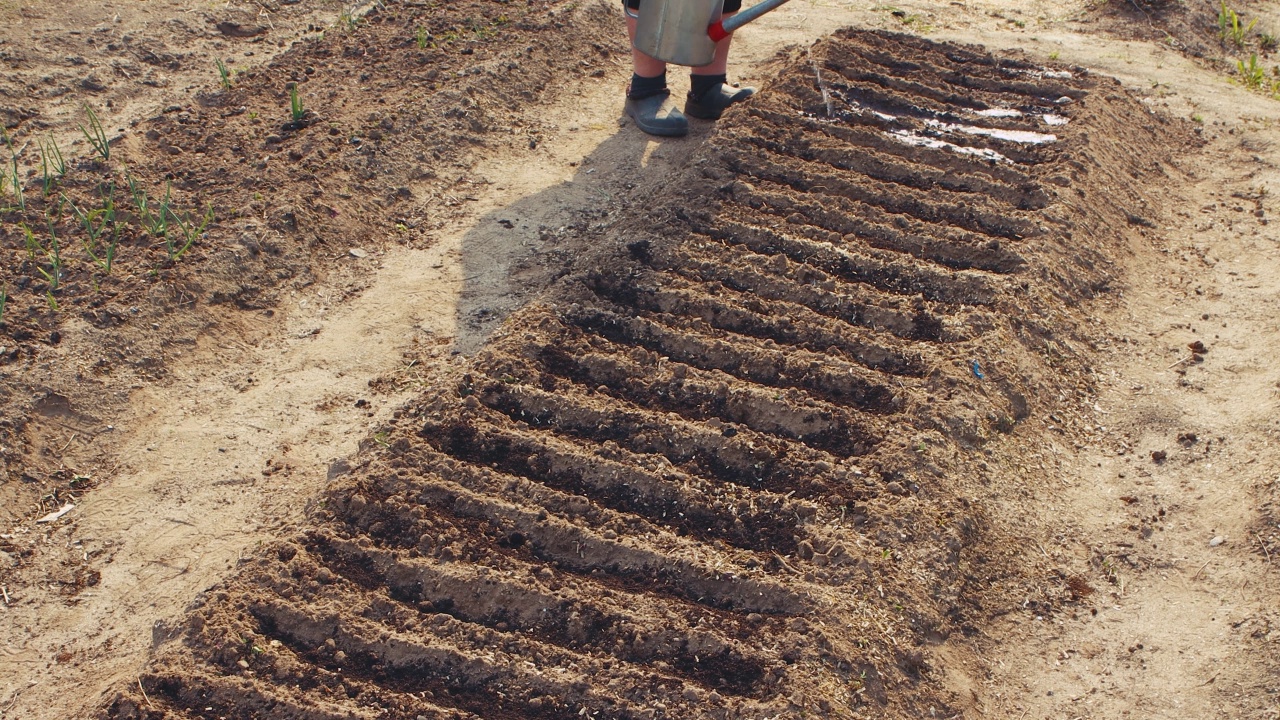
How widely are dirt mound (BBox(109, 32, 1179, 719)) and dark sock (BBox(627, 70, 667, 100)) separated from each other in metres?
0.88

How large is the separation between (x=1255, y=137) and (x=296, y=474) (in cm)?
497

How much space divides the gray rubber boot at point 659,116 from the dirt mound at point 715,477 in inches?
26.4

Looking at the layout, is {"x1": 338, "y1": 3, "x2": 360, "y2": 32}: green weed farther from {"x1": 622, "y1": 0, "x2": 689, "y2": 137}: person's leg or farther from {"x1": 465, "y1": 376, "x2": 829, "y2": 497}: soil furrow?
{"x1": 465, "y1": 376, "x2": 829, "y2": 497}: soil furrow

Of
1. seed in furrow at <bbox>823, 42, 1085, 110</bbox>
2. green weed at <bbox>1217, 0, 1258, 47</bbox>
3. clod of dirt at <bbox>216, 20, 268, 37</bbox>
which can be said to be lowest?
clod of dirt at <bbox>216, 20, 268, 37</bbox>

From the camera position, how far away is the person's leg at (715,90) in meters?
5.48

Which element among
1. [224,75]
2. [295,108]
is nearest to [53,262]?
[295,108]

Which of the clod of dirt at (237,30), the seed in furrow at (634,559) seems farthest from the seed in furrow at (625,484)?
the clod of dirt at (237,30)

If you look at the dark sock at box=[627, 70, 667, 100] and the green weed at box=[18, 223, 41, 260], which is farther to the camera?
the dark sock at box=[627, 70, 667, 100]

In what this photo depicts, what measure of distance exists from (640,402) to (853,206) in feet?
5.17

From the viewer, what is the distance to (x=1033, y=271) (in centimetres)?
419

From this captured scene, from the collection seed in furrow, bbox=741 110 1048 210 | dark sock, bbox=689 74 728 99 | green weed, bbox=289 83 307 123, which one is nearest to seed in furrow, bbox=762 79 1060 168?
seed in furrow, bbox=741 110 1048 210

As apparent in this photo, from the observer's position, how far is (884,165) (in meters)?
4.85

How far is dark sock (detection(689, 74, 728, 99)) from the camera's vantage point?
18.1 feet

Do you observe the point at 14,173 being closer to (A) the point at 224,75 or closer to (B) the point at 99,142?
(B) the point at 99,142
